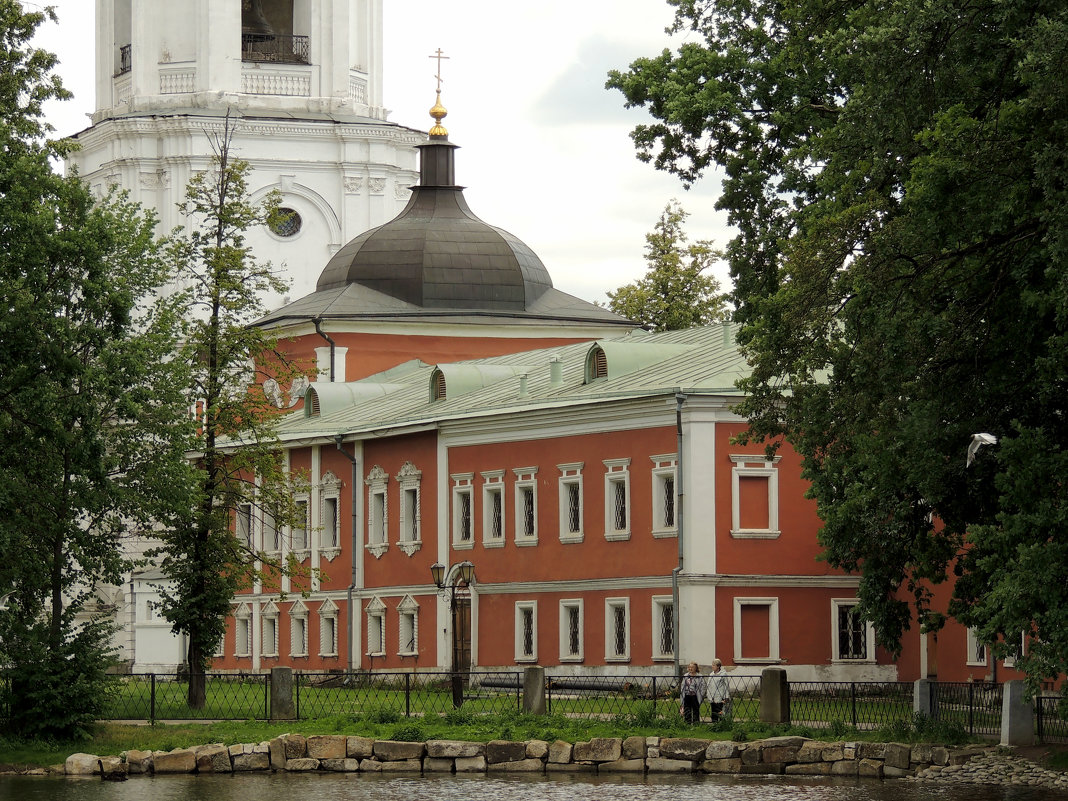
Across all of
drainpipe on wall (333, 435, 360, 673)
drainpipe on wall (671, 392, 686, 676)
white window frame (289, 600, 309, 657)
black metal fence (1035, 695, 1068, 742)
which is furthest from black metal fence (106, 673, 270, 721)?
white window frame (289, 600, 309, 657)

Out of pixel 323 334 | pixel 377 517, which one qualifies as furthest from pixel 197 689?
pixel 323 334

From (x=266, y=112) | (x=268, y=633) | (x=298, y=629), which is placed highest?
(x=266, y=112)

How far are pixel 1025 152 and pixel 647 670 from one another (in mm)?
20481

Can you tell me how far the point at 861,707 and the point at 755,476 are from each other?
10192 mm

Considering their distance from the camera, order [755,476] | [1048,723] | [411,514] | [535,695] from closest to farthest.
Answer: [1048,723] < [535,695] < [755,476] < [411,514]

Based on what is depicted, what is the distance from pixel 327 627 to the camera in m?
55.1

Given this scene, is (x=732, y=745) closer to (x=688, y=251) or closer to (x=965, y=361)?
(x=965, y=361)

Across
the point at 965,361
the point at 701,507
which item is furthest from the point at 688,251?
the point at 965,361

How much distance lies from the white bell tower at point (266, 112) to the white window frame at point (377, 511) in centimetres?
2656

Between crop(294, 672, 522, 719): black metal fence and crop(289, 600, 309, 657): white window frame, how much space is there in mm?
8265

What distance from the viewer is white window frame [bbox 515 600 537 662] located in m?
48.0

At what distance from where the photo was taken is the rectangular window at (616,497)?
4581 cm

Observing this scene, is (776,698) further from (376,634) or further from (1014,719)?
(376,634)

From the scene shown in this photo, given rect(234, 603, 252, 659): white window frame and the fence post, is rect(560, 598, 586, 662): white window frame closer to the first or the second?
rect(234, 603, 252, 659): white window frame
